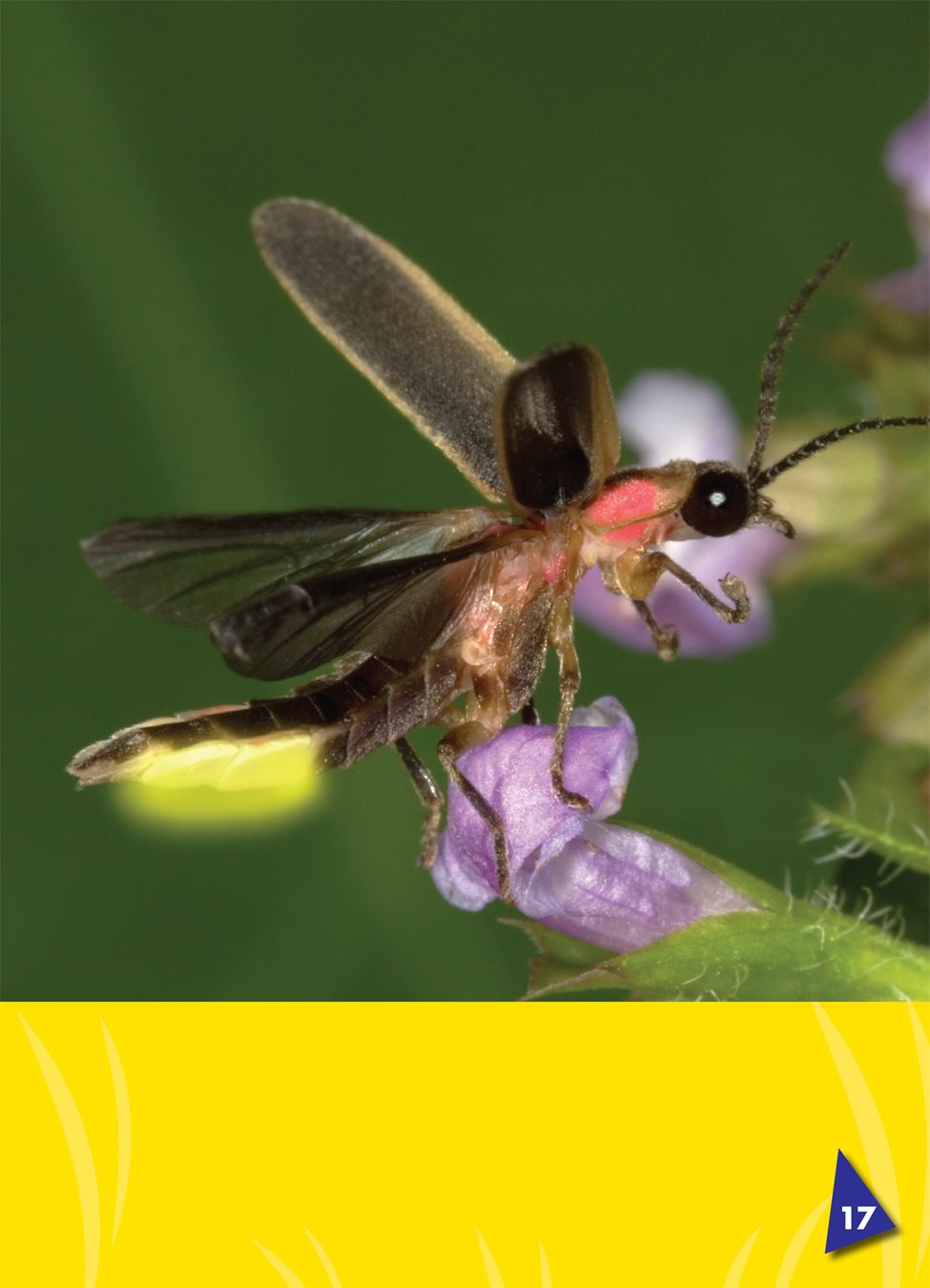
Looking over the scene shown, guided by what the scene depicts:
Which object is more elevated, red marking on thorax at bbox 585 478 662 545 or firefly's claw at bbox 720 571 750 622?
red marking on thorax at bbox 585 478 662 545

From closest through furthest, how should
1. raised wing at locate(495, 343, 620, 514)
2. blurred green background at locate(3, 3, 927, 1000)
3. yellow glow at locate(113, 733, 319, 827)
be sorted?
raised wing at locate(495, 343, 620, 514)
yellow glow at locate(113, 733, 319, 827)
blurred green background at locate(3, 3, 927, 1000)

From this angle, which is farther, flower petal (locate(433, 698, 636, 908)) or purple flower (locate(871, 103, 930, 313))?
purple flower (locate(871, 103, 930, 313))

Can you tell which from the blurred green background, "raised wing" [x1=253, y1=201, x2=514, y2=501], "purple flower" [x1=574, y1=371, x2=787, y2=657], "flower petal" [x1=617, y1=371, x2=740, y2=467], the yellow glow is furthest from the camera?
the blurred green background

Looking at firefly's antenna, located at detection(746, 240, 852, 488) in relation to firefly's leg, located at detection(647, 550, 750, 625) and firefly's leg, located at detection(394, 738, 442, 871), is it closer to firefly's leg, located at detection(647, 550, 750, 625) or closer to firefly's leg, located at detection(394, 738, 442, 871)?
firefly's leg, located at detection(647, 550, 750, 625)

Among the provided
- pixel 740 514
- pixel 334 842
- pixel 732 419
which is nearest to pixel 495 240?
pixel 732 419
